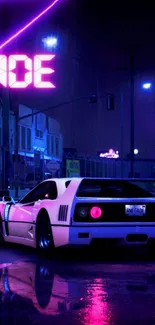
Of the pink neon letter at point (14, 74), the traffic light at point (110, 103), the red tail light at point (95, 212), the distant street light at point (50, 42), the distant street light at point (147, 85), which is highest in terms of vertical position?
the distant street light at point (50, 42)

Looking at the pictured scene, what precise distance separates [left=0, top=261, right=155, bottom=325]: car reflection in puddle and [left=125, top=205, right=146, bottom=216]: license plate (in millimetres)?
1543

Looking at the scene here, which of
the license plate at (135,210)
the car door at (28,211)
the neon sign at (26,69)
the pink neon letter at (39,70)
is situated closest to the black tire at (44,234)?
the car door at (28,211)

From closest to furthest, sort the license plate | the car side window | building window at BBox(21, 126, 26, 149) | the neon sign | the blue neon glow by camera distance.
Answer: the license plate → the car side window → the neon sign → the blue neon glow → building window at BBox(21, 126, 26, 149)

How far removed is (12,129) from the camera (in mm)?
43500

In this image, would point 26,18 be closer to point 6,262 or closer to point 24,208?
point 24,208

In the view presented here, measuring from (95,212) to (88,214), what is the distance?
0.38 ft

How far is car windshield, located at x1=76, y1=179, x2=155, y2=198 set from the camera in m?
10.2

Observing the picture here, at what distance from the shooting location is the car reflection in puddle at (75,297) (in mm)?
5273

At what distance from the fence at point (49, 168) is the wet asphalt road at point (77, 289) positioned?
1715cm

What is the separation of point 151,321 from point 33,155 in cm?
4325

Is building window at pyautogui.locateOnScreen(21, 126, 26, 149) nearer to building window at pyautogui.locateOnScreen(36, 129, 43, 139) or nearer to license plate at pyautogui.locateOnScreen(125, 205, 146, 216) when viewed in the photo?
building window at pyautogui.locateOnScreen(36, 129, 43, 139)

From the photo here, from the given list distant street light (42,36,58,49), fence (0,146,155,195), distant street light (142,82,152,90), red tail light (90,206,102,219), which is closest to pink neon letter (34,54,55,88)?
fence (0,146,155,195)

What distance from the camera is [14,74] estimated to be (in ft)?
108

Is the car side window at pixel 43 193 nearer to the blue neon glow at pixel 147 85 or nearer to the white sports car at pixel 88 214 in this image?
the white sports car at pixel 88 214
